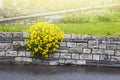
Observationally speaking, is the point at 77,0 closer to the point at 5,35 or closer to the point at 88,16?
the point at 88,16

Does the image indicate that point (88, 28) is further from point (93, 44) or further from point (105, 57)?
point (105, 57)

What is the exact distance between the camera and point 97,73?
571 inches

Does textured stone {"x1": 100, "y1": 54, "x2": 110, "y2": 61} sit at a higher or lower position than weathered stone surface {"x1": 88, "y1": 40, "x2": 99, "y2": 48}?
lower

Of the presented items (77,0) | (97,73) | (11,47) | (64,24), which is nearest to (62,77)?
(97,73)

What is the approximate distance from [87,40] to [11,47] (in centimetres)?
242

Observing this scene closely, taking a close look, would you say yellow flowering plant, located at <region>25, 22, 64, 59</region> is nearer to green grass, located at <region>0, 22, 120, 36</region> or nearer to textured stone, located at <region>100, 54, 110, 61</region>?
green grass, located at <region>0, 22, 120, 36</region>

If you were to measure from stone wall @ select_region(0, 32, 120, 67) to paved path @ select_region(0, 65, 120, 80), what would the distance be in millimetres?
320

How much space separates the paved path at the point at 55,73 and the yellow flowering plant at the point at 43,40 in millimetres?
509

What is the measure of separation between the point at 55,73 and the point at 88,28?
271cm

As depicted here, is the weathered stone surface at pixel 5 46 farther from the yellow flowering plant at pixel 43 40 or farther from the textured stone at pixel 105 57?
the textured stone at pixel 105 57

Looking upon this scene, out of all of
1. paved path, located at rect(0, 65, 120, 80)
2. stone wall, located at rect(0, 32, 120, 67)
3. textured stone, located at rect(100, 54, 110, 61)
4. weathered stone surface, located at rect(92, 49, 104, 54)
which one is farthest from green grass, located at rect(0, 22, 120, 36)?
paved path, located at rect(0, 65, 120, 80)

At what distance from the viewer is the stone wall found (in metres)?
15.4

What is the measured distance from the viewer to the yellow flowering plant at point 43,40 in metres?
15.5

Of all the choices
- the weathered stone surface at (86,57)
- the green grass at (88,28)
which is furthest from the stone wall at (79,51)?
the green grass at (88,28)
